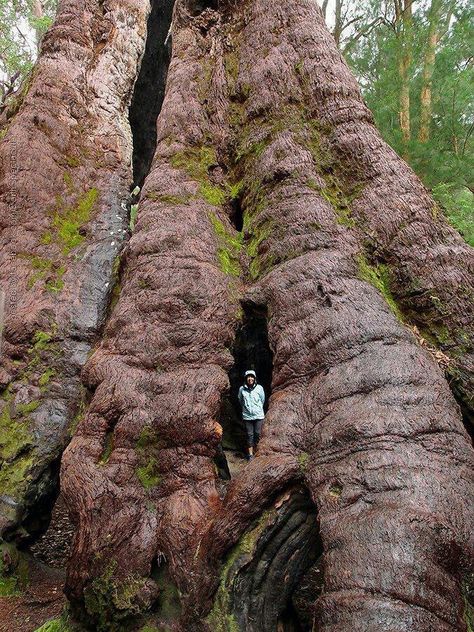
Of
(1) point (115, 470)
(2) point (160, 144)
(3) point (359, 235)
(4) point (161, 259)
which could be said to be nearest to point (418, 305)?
(3) point (359, 235)

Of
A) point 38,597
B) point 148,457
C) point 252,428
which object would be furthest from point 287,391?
point 252,428

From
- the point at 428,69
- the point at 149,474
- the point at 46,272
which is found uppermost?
the point at 428,69

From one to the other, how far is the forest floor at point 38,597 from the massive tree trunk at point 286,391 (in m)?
0.72

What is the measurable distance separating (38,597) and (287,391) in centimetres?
201

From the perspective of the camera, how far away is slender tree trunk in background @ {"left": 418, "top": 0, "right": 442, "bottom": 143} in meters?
11.1

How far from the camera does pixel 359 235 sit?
3248 millimetres

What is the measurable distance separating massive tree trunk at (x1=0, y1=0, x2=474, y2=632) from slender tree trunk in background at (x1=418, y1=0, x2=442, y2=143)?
26.3ft

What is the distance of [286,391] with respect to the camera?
2.64 meters

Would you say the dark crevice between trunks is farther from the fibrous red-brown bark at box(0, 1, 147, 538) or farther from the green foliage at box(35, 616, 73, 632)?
the fibrous red-brown bark at box(0, 1, 147, 538)

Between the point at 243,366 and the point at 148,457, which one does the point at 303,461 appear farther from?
the point at 243,366

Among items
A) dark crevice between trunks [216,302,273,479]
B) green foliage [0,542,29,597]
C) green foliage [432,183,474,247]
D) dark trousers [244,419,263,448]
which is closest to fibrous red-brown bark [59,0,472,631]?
dark crevice between trunks [216,302,273,479]

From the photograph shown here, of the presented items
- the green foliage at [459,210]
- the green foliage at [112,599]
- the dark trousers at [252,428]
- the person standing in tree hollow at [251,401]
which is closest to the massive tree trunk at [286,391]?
the green foliage at [112,599]

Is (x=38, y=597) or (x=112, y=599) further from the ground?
(x=112, y=599)

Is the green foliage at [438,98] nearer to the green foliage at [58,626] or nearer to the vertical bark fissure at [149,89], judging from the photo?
the vertical bark fissure at [149,89]
